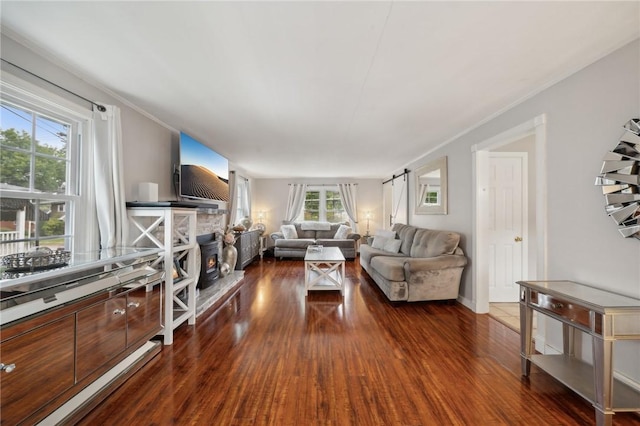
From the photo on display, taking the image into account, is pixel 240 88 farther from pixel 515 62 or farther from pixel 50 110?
pixel 515 62

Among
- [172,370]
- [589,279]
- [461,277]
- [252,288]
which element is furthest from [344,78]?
[252,288]

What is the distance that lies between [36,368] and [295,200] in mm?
6605

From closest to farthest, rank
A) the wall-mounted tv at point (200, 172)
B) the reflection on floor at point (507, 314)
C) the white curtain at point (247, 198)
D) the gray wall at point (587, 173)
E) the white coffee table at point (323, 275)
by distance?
1. the gray wall at point (587, 173)
2. the reflection on floor at point (507, 314)
3. the wall-mounted tv at point (200, 172)
4. the white coffee table at point (323, 275)
5. the white curtain at point (247, 198)

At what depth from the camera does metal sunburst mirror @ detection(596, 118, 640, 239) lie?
1501mm

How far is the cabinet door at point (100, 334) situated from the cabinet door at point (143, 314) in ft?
0.21

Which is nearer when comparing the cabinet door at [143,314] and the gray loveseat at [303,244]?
the cabinet door at [143,314]

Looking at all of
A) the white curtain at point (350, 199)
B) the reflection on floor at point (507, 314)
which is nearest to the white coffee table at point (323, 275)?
the reflection on floor at point (507, 314)

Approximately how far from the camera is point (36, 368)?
120cm

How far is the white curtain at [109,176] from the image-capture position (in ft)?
6.84

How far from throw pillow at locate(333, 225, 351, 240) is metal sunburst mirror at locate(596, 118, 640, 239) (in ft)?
17.9

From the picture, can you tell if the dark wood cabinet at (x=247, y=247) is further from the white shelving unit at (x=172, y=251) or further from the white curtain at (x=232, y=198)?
the white shelving unit at (x=172, y=251)

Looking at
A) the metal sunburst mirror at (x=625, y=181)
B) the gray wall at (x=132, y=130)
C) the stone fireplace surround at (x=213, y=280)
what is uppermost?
the gray wall at (x=132, y=130)

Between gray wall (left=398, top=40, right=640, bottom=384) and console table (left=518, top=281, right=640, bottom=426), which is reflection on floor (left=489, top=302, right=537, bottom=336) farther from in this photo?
console table (left=518, top=281, right=640, bottom=426)

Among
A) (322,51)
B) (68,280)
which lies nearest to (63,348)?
(68,280)
